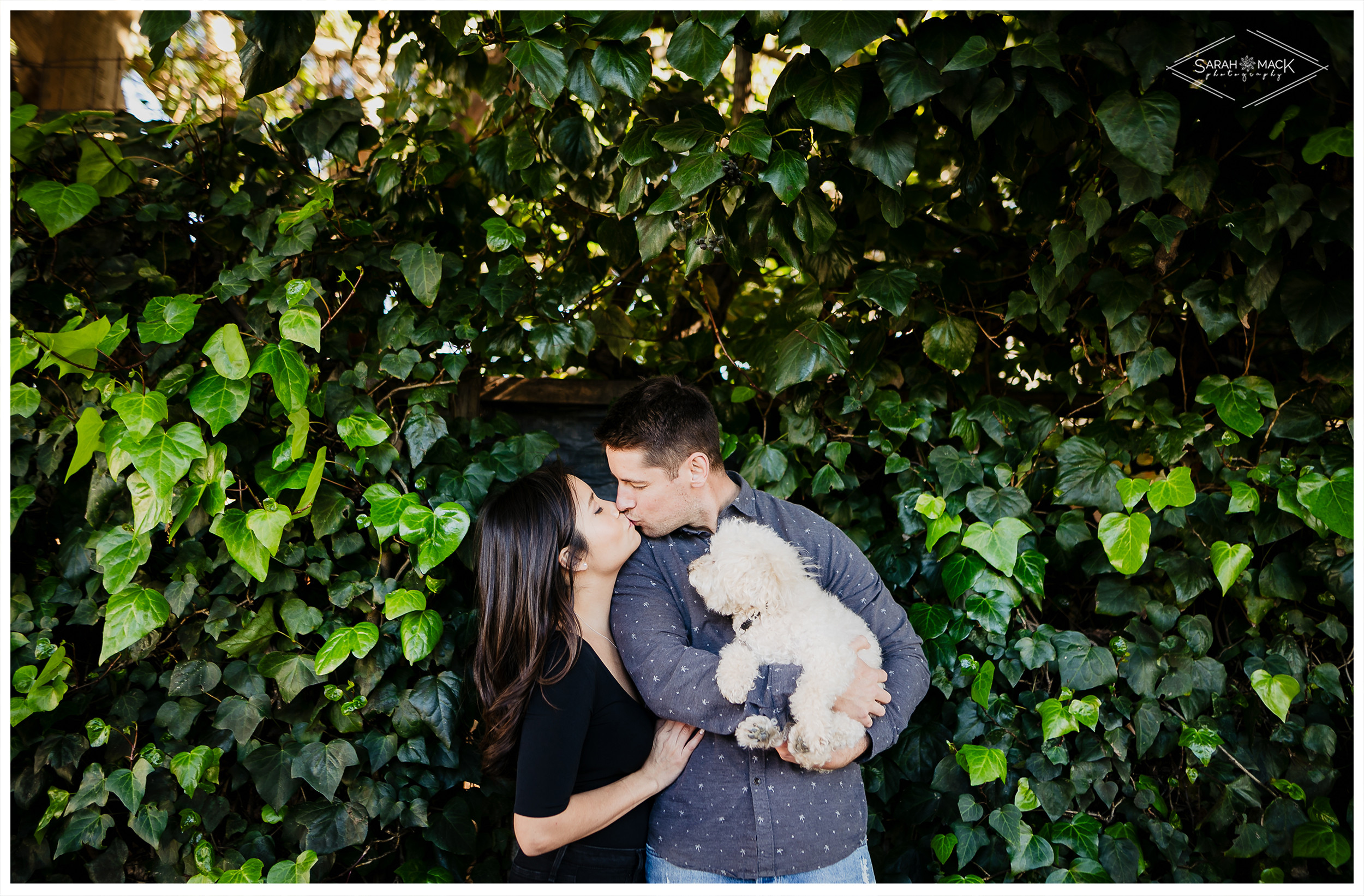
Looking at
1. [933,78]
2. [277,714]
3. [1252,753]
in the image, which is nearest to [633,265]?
[933,78]

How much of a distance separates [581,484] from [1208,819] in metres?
1.73

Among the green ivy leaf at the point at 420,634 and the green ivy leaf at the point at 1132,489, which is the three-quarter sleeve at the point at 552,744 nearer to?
the green ivy leaf at the point at 420,634

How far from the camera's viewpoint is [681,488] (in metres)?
1.58

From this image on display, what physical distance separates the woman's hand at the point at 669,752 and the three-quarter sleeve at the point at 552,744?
160 mm

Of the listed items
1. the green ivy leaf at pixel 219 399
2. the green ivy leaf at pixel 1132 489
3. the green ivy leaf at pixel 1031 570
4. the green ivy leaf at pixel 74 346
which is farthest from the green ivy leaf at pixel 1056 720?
the green ivy leaf at pixel 74 346

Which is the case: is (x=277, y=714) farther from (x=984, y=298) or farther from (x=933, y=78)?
(x=984, y=298)

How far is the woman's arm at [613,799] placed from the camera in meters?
1.36

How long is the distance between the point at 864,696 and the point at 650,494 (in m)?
0.59

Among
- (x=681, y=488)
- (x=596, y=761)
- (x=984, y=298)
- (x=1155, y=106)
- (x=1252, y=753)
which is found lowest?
(x=1252, y=753)

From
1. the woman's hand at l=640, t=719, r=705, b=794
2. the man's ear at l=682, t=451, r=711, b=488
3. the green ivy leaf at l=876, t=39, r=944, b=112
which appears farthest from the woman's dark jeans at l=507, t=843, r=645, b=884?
the green ivy leaf at l=876, t=39, r=944, b=112

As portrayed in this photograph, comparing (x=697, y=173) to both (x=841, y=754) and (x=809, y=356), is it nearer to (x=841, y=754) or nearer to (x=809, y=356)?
(x=809, y=356)

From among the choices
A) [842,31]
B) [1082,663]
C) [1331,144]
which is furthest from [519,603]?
[1331,144]

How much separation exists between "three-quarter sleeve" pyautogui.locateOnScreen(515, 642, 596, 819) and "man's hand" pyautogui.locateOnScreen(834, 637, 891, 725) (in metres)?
0.49

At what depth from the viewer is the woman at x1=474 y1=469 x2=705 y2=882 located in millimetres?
1384
